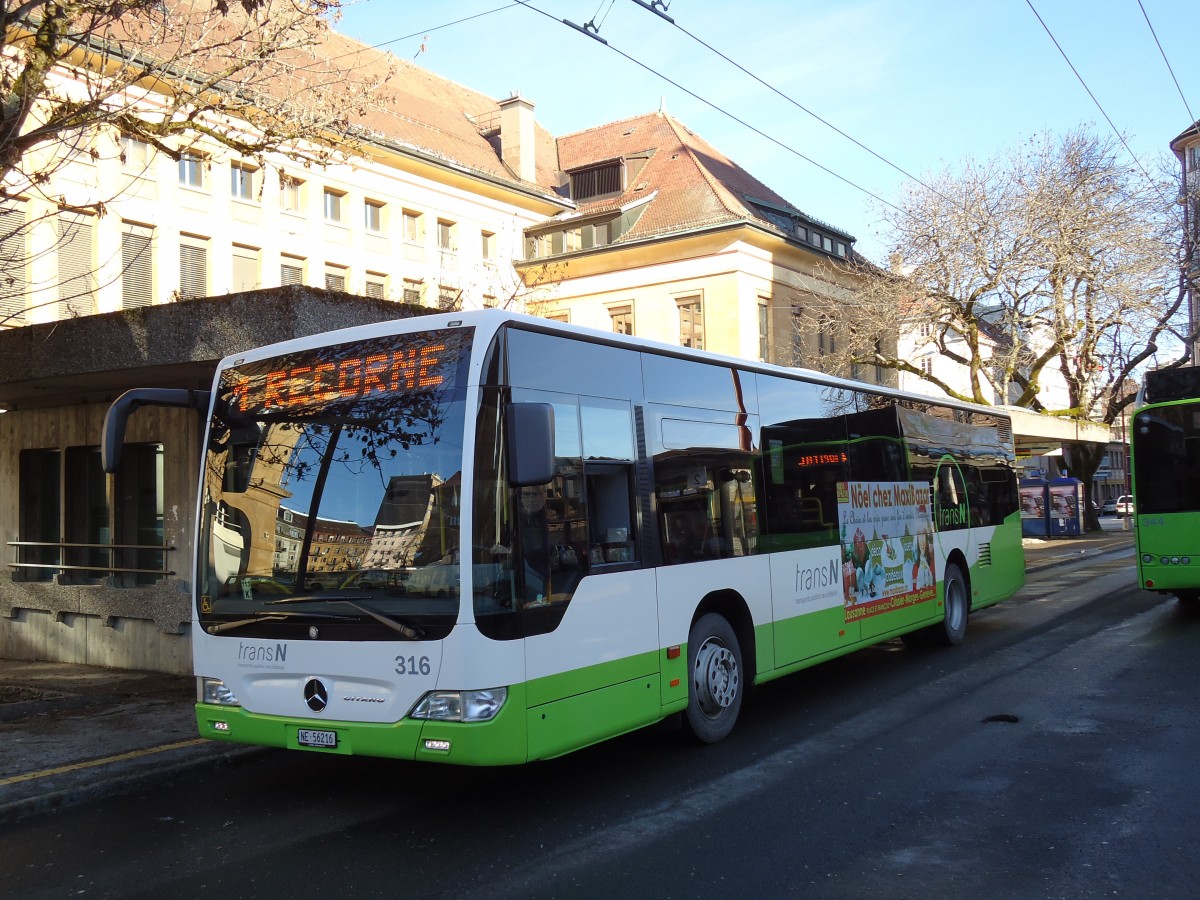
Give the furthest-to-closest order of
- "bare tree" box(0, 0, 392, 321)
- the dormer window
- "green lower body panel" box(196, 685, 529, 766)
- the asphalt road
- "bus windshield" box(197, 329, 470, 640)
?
the dormer window
"bare tree" box(0, 0, 392, 321)
"bus windshield" box(197, 329, 470, 640)
"green lower body panel" box(196, 685, 529, 766)
the asphalt road

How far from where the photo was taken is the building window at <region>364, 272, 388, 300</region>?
40.2 meters

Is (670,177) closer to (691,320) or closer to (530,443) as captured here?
(691,320)

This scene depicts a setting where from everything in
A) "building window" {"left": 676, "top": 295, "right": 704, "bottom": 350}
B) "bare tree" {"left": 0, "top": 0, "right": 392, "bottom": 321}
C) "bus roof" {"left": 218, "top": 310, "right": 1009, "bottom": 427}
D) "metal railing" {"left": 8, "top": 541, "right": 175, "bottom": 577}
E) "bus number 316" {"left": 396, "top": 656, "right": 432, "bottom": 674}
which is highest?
"building window" {"left": 676, "top": 295, "right": 704, "bottom": 350}

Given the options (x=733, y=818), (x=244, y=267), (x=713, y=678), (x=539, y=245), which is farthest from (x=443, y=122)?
(x=733, y=818)

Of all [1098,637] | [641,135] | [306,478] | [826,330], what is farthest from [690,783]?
[641,135]

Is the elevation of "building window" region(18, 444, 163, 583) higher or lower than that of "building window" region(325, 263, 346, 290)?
lower

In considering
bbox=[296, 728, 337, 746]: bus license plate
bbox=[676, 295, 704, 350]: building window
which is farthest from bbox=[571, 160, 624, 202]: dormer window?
bbox=[296, 728, 337, 746]: bus license plate

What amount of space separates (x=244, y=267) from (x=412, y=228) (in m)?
7.76

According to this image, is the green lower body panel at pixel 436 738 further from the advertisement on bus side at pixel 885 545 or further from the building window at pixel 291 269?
the building window at pixel 291 269

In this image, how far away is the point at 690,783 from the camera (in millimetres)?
6957

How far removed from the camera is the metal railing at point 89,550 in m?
11.8

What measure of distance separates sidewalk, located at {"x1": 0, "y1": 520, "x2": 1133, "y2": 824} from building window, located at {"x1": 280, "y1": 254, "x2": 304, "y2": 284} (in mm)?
26747

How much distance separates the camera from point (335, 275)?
129 feet

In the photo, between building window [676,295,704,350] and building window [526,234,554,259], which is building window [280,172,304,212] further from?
building window [676,295,704,350]
